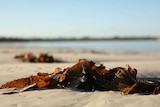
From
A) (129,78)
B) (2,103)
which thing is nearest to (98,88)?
(129,78)

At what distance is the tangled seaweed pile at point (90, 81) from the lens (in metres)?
4.93

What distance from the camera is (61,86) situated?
506 centimetres

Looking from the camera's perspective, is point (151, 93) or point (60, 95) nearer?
point (60, 95)

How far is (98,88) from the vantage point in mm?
5039

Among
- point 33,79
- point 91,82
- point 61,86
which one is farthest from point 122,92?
point 33,79

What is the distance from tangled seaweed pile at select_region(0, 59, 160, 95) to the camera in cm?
493

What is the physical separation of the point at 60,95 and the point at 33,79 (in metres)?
1.00

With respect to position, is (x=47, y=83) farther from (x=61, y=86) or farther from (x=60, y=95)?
(x=60, y=95)

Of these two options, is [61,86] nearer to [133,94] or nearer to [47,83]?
[47,83]

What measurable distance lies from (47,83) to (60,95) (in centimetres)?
64

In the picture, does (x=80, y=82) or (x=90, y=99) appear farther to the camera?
(x=80, y=82)

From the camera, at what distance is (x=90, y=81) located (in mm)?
5164

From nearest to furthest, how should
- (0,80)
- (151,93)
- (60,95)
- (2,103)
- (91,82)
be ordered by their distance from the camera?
(2,103)
(60,95)
(151,93)
(91,82)
(0,80)

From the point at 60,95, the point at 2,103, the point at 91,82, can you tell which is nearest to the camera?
the point at 2,103
